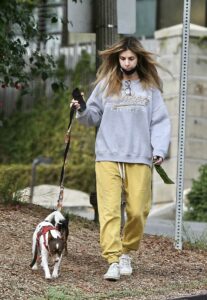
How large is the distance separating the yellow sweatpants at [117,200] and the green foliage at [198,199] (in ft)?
24.7

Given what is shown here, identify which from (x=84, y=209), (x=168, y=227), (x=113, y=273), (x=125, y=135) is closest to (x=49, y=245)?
(x=113, y=273)

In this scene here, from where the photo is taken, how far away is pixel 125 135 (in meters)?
7.61

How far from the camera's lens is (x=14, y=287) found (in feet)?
23.1

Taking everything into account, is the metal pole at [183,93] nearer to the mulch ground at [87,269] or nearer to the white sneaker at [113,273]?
the mulch ground at [87,269]

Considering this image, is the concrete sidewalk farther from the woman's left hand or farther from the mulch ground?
the woman's left hand

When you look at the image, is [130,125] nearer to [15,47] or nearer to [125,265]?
[125,265]

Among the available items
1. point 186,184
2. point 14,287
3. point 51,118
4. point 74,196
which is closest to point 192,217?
point 186,184

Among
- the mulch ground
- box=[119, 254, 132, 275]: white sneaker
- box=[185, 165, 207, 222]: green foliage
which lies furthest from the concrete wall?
box=[119, 254, 132, 275]: white sneaker

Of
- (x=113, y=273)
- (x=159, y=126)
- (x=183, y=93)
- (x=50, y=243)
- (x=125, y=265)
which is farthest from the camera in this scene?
(x=183, y=93)

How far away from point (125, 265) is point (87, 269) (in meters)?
0.31

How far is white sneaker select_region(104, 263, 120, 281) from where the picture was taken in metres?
7.48

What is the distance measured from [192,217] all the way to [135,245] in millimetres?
7581

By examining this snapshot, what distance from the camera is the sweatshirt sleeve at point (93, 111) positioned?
7605mm

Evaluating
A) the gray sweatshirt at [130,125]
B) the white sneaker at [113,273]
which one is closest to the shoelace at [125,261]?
the white sneaker at [113,273]
